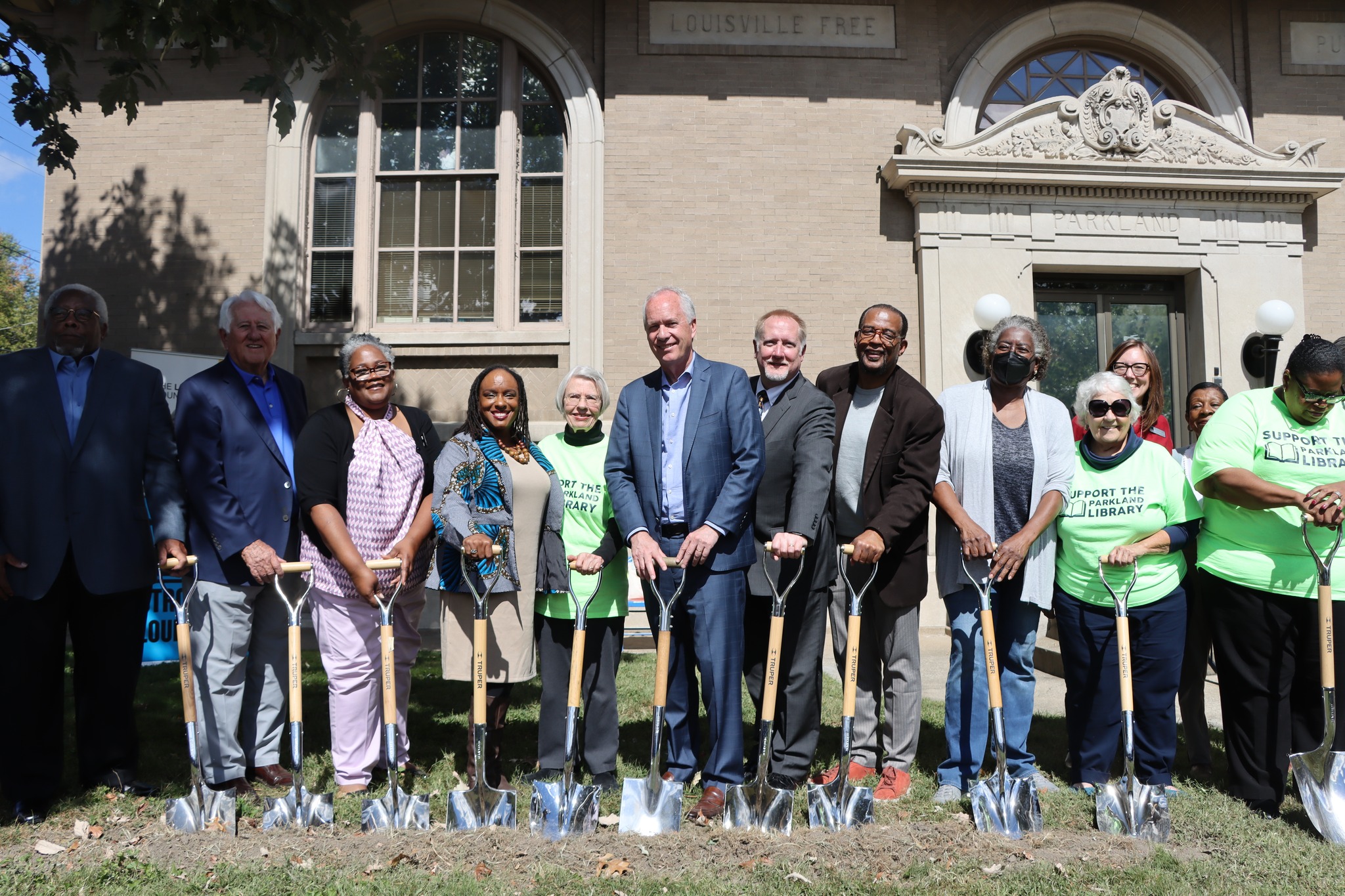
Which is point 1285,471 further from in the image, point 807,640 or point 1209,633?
point 807,640

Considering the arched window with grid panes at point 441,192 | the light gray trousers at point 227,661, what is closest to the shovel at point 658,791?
the light gray trousers at point 227,661

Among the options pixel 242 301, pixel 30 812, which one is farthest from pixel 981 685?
pixel 30 812

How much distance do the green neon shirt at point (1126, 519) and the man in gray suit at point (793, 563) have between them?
1116 millimetres

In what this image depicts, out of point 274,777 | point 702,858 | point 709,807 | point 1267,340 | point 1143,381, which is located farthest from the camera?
point 1267,340

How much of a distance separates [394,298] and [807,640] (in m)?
7.17

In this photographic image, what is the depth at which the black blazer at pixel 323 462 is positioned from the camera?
14.4 feet

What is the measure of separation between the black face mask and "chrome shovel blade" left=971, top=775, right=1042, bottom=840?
5.80 ft

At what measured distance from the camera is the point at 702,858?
11.8 feet

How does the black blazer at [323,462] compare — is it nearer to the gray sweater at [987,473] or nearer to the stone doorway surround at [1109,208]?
the gray sweater at [987,473]

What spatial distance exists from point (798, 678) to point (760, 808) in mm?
640

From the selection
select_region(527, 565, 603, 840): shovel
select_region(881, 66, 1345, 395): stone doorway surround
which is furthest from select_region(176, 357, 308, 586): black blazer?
select_region(881, 66, 1345, 395): stone doorway surround

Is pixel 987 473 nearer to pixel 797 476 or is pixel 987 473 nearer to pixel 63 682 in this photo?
pixel 797 476

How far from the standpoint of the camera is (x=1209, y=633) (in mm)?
4883

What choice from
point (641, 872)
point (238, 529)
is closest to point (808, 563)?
point (641, 872)
